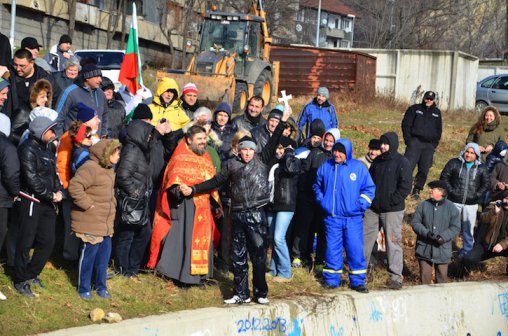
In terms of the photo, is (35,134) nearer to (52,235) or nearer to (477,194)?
(52,235)

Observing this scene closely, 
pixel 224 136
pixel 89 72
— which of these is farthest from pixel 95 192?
pixel 224 136

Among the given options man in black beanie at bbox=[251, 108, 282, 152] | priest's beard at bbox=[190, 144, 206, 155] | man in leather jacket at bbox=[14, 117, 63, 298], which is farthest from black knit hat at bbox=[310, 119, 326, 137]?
man in leather jacket at bbox=[14, 117, 63, 298]

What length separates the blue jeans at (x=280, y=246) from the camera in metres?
10.1

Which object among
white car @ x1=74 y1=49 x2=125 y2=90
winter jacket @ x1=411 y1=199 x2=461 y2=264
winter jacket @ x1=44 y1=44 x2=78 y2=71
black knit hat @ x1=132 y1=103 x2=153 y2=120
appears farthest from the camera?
white car @ x1=74 y1=49 x2=125 y2=90

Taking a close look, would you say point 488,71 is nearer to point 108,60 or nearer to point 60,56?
point 108,60

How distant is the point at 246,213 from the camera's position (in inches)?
350

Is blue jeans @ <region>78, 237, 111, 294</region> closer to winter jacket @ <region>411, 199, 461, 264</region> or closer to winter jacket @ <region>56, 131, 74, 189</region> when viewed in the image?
winter jacket @ <region>56, 131, 74, 189</region>

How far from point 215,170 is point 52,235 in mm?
2080

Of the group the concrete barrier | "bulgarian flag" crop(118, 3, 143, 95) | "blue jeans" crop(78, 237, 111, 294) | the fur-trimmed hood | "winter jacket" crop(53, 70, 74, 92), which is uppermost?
"bulgarian flag" crop(118, 3, 143, 95)

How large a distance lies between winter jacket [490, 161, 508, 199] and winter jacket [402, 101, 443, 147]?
180 centimetres

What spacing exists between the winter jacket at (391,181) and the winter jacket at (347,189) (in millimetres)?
612

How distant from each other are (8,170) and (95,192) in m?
0.88

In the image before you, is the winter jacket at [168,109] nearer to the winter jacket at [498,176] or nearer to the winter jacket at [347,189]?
the winter jacket at [347,189]

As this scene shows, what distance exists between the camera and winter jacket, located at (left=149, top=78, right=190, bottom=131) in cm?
1045
